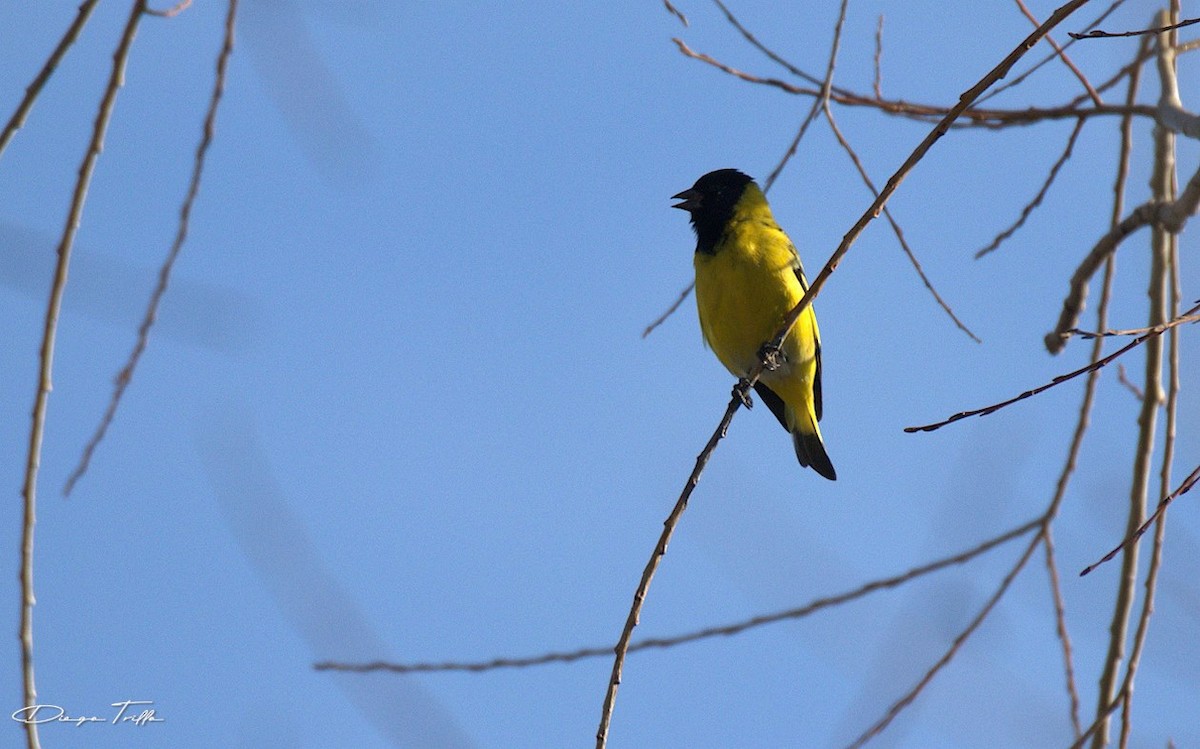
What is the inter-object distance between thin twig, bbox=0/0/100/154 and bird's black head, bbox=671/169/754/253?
369 centimetres

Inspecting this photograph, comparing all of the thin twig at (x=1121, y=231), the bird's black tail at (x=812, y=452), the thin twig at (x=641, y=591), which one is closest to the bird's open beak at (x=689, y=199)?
the bird's black tail at (x=812, y=452)

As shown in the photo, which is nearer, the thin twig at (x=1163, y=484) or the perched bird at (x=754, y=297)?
the thin twig at (x=1163, y=484)

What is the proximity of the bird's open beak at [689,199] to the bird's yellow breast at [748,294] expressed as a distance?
47cm

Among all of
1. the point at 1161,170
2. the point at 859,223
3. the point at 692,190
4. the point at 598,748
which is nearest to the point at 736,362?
the point at 692,190

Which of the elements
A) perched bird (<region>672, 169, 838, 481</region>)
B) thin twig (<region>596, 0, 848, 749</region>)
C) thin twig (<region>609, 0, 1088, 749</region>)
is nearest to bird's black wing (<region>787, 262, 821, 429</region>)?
perched bird (<region>672, 169, 838, 481</region>)

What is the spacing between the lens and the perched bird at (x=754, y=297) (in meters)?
5.43

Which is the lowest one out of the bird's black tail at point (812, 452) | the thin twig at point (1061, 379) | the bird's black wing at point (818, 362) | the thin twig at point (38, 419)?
the thin twig at point (38, 419)

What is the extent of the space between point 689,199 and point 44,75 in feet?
14.5

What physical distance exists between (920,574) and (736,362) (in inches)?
97.6

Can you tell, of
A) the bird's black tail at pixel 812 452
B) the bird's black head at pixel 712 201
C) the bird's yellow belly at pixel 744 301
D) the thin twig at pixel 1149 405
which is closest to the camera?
the thin twig at pixel 1149 405

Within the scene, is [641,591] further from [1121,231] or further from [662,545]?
[1121,231]

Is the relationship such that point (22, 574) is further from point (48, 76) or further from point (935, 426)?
point (935, 426)

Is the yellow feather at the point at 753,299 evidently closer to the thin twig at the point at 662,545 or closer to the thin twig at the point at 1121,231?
the thin twig at the point at 1121,231

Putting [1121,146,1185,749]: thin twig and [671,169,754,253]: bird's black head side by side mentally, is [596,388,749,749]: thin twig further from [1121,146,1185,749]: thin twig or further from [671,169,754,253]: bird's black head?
[671,169,754,253]: bird's black head
